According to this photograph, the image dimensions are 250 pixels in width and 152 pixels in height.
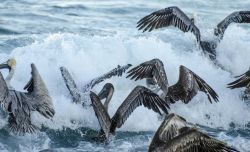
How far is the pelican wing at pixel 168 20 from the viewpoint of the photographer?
14.5m

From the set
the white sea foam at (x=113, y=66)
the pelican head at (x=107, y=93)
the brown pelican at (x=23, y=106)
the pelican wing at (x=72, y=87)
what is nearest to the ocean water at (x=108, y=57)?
the white sea foam at (x=113, y=66)

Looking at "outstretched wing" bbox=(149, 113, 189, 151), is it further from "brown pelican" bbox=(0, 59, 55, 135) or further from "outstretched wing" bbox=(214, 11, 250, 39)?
"outstretched wing" bbox=(214, 11, 250, 39)

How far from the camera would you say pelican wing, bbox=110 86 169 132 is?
35.5 feet

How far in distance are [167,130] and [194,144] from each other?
0.64 m

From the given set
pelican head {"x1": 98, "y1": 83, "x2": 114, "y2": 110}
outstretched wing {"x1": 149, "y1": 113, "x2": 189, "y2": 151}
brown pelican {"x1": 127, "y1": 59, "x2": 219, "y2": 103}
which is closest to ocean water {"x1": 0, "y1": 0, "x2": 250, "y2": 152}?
pelican head {"x1": 98, "y1": 83, "x2": 114, "y2": 110}

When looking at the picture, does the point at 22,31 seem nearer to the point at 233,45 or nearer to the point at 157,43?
the point at 157,43

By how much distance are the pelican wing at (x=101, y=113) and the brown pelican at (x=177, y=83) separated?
147cm

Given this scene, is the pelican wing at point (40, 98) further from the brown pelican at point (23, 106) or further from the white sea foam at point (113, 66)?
the white sea foam at point (113, 66)

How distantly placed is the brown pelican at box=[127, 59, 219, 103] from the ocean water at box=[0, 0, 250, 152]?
2.07 feet

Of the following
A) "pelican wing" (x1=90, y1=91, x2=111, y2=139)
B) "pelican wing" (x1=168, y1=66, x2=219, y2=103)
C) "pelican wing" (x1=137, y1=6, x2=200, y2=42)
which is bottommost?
"pelican wing" (x1=90, y1=91, x2=111, y2=139)

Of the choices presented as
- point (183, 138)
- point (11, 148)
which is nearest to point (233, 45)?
point (11, 148)

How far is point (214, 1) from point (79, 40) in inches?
362

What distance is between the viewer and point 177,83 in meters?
11.9

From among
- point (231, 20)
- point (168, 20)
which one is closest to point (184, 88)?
point (168, 20)
